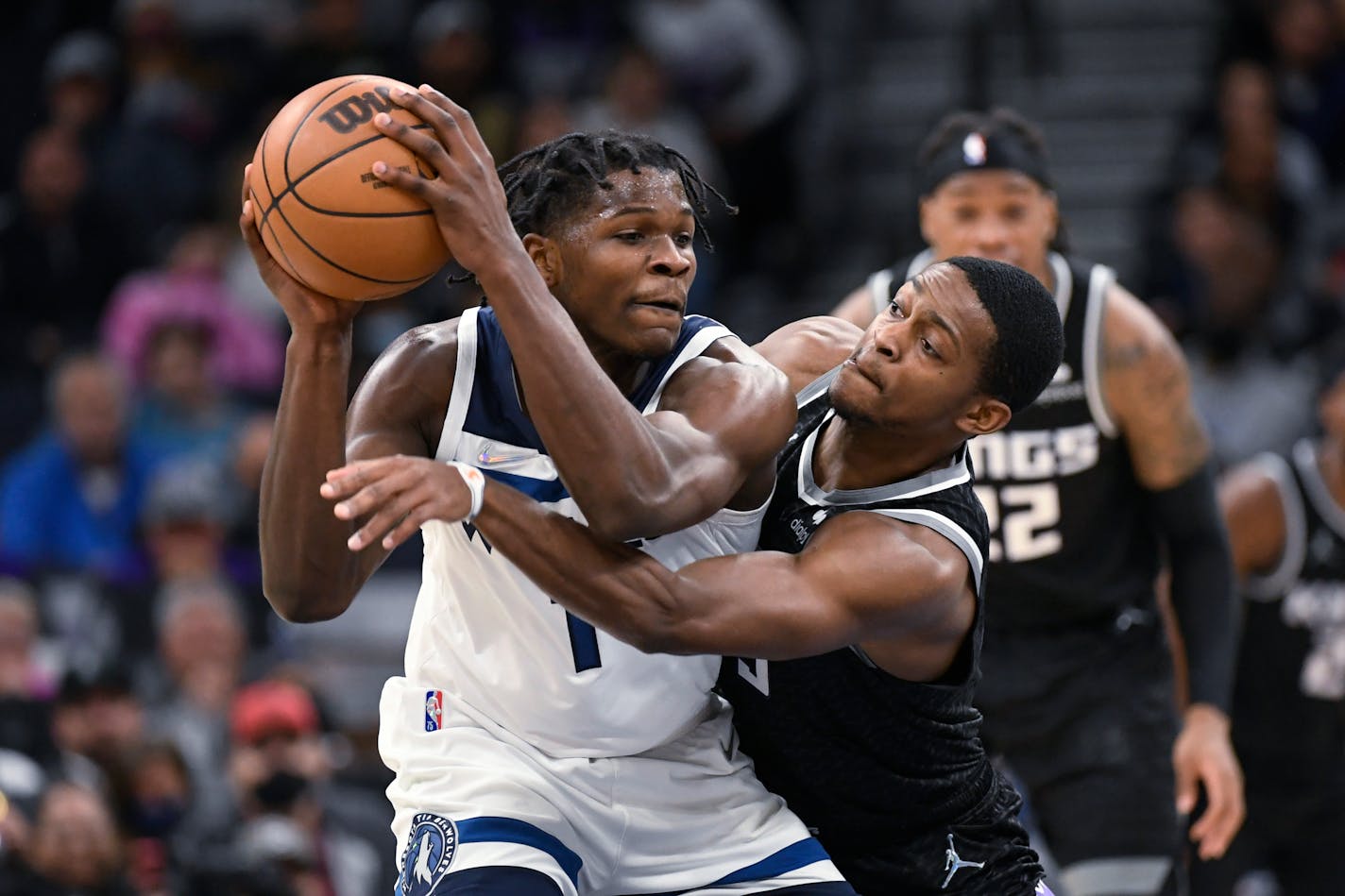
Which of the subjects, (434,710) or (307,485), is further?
(434,710)

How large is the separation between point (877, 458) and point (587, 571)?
724mm

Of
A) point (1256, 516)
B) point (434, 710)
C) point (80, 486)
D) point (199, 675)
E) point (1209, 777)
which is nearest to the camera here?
point (434, 710)

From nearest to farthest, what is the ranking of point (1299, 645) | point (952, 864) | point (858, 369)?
1. point (858, 369)
2. point (952, 864)
3. point (1299, 645)

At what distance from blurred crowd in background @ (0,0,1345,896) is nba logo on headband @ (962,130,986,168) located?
2308 millimetres

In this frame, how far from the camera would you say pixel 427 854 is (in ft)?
11.5

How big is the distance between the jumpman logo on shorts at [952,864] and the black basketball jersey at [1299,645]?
298 cm

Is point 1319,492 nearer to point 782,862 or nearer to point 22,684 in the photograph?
point 782,862

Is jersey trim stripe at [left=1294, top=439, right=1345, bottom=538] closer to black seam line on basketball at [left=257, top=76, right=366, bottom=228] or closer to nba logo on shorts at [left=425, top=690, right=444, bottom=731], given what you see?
nba logo on shorts at [left=425, top=690, right=444, bottom=731]

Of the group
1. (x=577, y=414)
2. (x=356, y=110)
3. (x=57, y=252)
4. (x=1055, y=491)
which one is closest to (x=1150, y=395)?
(x=1055, y=491)

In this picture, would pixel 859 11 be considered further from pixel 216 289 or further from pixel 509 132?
pixel 216 289

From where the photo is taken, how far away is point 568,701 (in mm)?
3557

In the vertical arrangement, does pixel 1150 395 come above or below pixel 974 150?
below

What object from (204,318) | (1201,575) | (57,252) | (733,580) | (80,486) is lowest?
(733,580)

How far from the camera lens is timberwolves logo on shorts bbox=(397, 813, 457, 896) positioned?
3.47 meters
